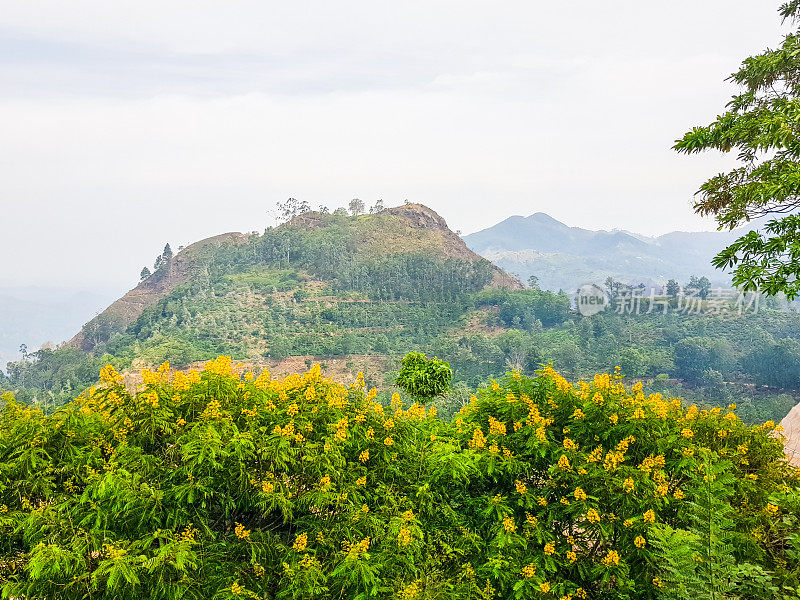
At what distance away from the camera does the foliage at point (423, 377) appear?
8.68m

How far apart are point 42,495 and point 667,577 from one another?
3926 millimetres

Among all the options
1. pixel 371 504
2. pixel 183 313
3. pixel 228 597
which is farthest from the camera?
pixel 183 313

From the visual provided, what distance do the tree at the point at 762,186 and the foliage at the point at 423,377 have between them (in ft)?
15.5

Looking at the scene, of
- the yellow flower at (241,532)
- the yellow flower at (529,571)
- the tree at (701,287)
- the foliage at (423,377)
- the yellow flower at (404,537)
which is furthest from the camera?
the tree at (701,287)

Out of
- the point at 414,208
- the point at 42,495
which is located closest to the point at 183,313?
the point at 414,208

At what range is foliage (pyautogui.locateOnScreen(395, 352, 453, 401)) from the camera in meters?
8.68

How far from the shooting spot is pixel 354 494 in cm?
347

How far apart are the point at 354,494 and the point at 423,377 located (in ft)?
17.2

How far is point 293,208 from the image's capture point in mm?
69875

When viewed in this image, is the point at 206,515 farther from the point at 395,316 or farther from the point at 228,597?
the point at 395,316

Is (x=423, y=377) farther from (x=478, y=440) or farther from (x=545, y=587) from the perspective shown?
(x=545, y=587)

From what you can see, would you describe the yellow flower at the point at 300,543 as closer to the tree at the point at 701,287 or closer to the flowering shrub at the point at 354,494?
the flowering shrub at the point at 354,494

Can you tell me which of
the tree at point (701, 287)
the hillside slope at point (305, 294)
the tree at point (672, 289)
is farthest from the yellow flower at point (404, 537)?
the tree at point (672, 289)

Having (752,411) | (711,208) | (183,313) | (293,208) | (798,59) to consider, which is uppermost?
(293,208)
